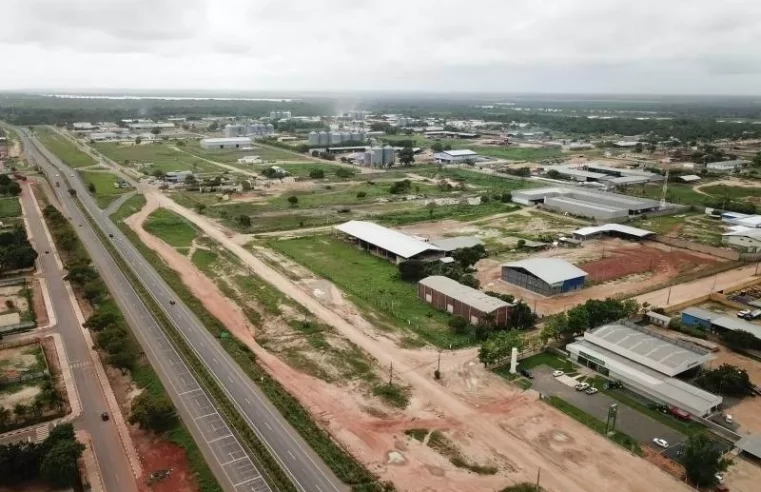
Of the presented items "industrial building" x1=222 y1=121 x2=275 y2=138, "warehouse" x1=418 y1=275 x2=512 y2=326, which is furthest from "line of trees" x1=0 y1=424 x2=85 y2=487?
"industrial building" x1=222 y1=121 x2=275 y2=138

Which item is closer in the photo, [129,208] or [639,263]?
[639,263]

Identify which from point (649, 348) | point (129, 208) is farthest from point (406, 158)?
point (649, 348)

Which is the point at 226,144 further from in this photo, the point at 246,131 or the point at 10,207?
the point at 10,207

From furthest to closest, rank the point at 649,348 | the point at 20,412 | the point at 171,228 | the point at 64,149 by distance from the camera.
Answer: the point at 64,149 → the point at 171,228 → the point at 649,348 → the point at 20,412

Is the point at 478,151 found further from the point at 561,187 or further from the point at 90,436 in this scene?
the point at 90,436

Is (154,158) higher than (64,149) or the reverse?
the reverse

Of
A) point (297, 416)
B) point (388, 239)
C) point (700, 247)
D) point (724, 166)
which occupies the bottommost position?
point (297, 416)

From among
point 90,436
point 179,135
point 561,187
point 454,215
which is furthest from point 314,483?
point 179,135
